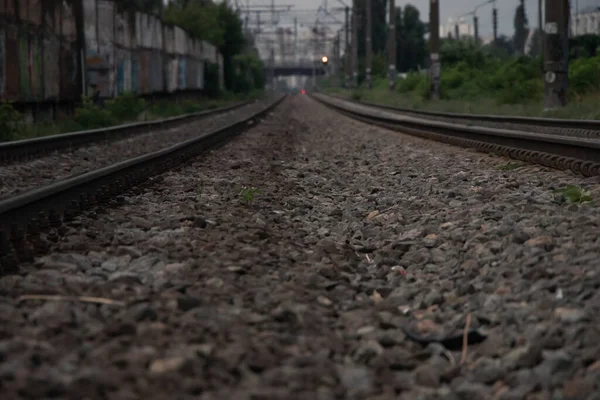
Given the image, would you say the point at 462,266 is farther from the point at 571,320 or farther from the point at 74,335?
the point at 74,335

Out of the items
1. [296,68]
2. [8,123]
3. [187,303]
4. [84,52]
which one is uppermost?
[296,68]

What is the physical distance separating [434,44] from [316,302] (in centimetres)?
3554

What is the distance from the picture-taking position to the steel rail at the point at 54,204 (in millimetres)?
5660

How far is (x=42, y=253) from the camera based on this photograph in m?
5.71

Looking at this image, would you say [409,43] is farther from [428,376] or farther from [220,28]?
[428,376]

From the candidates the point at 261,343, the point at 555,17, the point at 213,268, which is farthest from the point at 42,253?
the point at 555,17

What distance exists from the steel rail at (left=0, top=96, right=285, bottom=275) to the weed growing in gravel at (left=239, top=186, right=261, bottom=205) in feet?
3.82

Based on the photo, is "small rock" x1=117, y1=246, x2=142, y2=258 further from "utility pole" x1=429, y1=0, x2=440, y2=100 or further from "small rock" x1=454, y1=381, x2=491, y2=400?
"utility pole" x1=429, y1=0, x2=440, y2=100

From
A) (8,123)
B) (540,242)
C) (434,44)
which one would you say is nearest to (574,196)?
(540,242)

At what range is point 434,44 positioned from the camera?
128ft

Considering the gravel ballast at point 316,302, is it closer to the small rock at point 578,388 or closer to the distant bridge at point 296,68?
the small rock at point 578,388

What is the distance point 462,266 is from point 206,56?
214ft

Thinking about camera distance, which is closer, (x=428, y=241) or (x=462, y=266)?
(x=462, y=266)

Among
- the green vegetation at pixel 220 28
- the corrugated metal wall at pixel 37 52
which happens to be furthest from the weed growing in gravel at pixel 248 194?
the green vegetation at pixel 220 28
